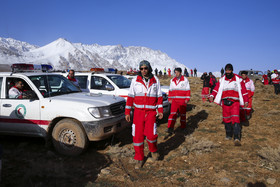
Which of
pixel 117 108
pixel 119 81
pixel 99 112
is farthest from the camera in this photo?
pixel 119 81

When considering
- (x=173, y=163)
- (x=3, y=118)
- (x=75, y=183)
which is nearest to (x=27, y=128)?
(x=3, y=118)

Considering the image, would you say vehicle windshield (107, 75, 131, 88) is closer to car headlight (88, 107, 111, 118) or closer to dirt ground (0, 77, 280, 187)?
dirt ground (0, 77, 280, 187)

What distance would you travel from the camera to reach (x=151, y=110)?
4152mm

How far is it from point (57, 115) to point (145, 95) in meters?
1.95

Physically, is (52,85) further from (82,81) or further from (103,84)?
(82,81)

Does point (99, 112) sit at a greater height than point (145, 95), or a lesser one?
lesser

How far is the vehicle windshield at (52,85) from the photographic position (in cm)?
504

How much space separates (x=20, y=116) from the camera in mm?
4828

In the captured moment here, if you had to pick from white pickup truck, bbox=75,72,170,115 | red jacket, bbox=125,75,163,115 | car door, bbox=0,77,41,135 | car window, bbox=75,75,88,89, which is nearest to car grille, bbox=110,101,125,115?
red jacket, bbox=125,75,163,115

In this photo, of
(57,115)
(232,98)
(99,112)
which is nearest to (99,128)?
(99,112)

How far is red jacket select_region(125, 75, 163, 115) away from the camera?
4121mm

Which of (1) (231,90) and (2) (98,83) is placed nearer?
(1) (231,90)

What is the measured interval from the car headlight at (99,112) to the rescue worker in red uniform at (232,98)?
2893 millimetres

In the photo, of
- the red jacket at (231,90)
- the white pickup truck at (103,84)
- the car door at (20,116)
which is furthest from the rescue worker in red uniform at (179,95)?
the car door at (20,116)
